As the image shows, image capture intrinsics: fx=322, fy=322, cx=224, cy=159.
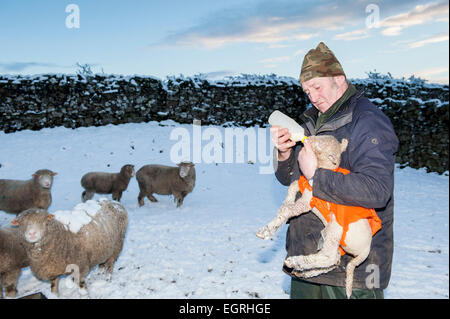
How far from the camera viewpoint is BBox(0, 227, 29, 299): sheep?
388 centimetres

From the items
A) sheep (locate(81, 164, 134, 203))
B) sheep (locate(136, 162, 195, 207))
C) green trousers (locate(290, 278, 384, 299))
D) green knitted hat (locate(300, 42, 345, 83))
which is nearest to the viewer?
green knitted hat (locate(300, 42, 345, 83))

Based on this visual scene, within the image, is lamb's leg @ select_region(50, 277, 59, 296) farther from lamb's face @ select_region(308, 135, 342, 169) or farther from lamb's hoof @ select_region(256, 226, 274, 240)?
lamb's face @ select_region(308, 135, 342, 169)

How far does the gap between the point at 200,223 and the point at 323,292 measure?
5.17 meters

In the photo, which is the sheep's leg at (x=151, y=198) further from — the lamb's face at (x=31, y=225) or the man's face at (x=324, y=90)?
the man's face at (x=324, y=90)

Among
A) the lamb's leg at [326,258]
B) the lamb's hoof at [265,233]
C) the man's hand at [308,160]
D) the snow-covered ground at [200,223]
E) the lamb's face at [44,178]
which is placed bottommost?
the snow-covered ground at [200,223]

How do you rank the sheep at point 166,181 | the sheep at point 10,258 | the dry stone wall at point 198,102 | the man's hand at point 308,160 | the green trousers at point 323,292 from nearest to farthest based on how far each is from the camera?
the man's hand at point 308,160 < the green trousers at point 323,292 < the sheep at point 10,258 < the sheep at point 166,181 < the dry stone wall at point 198,102

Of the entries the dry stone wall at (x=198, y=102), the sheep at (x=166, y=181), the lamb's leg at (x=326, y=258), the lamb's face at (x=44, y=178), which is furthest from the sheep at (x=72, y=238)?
the dry stone wall at (x=198, y=102)

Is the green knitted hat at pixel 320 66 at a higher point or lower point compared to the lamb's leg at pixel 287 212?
higher

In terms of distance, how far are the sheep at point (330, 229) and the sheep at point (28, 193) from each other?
557cm

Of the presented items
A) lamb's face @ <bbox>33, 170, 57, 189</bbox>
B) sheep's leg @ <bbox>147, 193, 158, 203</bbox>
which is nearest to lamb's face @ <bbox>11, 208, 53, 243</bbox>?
lamb's face @ <bbox>33, 170, 57, 189</bbox>

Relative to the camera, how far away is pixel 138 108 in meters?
14.4

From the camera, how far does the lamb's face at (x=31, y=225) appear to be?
356cm

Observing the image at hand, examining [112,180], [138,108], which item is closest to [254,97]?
Result: [138,108]

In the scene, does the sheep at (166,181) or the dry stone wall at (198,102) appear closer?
the sheep at (166,181)
